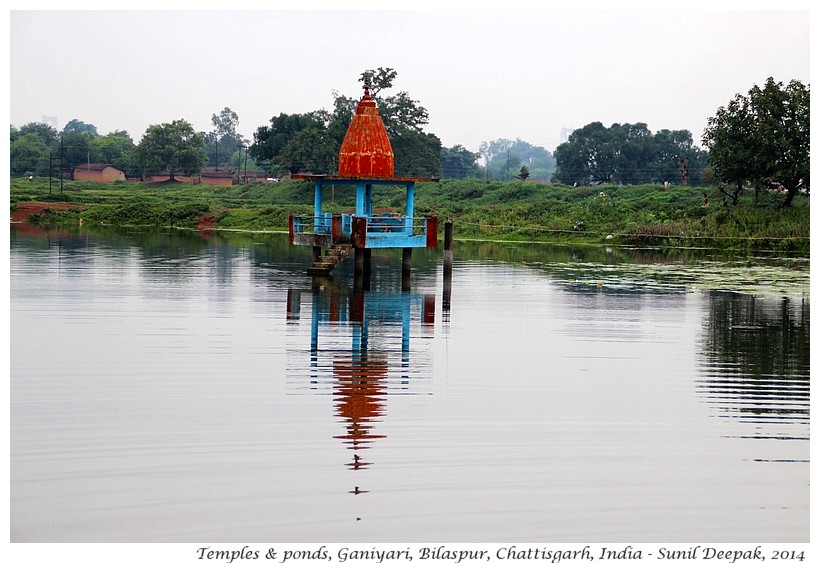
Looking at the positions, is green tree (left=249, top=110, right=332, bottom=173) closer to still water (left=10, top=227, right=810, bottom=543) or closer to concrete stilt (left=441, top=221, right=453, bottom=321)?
concrete stilt (left=441, top=221, right=453, bottom=321)

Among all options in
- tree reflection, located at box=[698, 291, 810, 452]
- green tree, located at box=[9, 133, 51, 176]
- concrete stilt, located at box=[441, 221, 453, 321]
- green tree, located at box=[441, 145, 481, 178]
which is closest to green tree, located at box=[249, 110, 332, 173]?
green tree, located at box=[9, 133, 51, 176]

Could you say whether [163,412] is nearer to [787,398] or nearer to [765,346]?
[787,398]

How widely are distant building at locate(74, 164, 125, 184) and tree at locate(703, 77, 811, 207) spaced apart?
8188 centimetres

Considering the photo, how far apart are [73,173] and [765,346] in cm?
11539

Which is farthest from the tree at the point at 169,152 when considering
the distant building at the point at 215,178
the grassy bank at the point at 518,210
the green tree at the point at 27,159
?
the grassy bank at the point at 518,210

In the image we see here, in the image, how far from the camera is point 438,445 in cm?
1399

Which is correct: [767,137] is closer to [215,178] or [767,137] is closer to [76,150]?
[215,178]

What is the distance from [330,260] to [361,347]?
14.1 m

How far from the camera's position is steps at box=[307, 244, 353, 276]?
34531mm

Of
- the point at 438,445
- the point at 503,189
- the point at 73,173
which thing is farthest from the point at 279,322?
the point at 73,173

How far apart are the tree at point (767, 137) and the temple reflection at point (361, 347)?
1262 inches

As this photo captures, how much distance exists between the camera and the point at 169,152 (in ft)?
401

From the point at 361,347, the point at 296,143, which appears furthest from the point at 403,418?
the point at 296,143

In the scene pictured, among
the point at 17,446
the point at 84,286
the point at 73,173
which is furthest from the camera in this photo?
the point at 73,173
